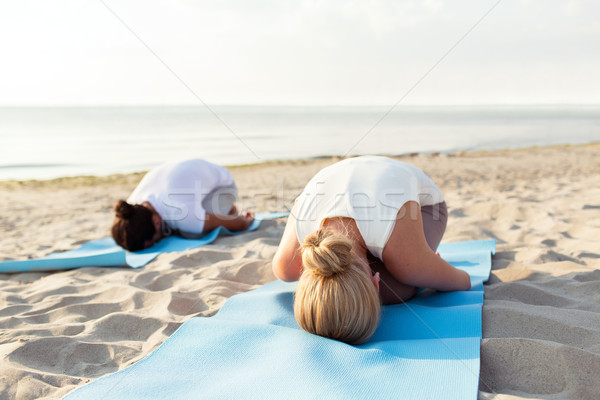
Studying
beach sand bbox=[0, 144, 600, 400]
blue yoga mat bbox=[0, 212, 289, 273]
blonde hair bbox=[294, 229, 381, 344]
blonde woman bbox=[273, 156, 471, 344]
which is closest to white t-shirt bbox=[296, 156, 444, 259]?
blonde woman bbox=[273, 156, 471, 344]

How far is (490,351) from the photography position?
182 centimetres

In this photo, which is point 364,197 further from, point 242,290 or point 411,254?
point 242,290

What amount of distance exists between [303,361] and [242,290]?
116cm

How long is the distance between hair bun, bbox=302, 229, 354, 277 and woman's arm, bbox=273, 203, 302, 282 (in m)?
0.47

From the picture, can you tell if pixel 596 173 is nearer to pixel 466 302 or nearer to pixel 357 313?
pixel 466 302

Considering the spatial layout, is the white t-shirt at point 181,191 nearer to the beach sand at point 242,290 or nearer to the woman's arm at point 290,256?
the beach sand at point 242,290

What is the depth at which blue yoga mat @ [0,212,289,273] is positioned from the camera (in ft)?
11.5

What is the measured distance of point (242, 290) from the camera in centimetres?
287

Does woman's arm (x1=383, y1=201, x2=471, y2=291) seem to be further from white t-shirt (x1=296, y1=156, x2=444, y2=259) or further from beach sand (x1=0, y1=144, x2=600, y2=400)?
beach sand (x1=0, y1=144, x2=600, y2=400)

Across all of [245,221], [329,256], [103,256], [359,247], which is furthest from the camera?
[245,221]

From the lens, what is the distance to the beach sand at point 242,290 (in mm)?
1738

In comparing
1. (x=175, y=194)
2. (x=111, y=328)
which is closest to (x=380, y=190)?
(x=111, y=328)

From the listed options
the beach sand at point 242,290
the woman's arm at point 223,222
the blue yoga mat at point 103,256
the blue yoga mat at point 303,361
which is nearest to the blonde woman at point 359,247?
the blue yoga mat at point 303,361

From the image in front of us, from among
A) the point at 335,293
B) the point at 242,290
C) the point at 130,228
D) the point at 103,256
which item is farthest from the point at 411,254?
the point at 130,228
